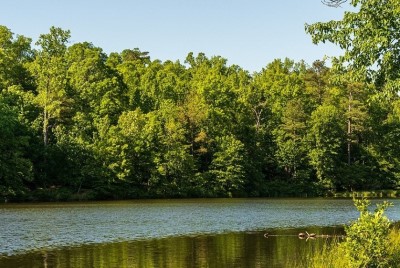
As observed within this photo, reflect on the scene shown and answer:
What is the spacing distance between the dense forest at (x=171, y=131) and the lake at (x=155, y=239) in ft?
83.2

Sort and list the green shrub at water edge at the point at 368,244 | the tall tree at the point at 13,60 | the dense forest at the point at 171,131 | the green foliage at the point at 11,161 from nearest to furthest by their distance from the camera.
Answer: the green shrub at water edge at the point at 368,244, the green foliage at the point at 11,161, the dense forest at the point at 171,131, the tall tree at the point at 13,60

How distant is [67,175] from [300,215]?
111 feet

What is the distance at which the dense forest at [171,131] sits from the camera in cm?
7038

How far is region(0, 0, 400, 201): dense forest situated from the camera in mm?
70375

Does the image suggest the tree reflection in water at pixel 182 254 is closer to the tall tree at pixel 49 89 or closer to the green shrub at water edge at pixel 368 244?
the green shrub at water edge at pixel 368 244

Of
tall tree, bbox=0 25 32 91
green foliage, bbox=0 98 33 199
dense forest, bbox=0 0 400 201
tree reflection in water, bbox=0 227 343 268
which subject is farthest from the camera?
tall tree, bbox=0 25 32 91

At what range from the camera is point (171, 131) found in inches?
3164

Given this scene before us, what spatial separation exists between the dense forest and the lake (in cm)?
2537

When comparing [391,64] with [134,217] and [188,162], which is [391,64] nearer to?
[134,217]

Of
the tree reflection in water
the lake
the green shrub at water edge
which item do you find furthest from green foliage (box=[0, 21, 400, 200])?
the green shrub at water edge

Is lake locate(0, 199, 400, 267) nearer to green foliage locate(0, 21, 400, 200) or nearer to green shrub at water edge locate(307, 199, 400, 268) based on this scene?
green shrub at water edge locate(307, 199, 400, 268)

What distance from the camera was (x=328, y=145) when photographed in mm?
91750

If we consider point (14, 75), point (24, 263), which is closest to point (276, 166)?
point (14, 75)

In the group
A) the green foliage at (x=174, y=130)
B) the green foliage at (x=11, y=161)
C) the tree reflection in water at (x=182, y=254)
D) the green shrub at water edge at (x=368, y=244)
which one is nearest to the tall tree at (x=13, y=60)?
the green foliage at (x=174, y=130)
